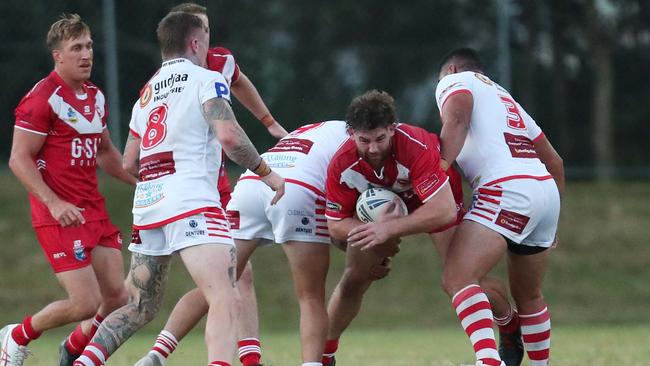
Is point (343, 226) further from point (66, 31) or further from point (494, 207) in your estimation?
point (66, 31)

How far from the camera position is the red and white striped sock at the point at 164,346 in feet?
24.4

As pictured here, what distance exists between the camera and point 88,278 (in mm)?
8031

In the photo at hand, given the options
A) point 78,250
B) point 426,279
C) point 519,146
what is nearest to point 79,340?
point 78,250

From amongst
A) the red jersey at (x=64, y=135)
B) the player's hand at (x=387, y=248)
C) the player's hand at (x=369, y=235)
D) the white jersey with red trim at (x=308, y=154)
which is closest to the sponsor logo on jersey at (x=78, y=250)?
the red jersey at (x=64, y=135)

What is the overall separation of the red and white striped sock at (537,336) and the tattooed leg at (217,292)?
6.63ft

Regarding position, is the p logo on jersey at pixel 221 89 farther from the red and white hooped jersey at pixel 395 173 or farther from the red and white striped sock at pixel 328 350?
the red and white striped sock at pixel 328 350

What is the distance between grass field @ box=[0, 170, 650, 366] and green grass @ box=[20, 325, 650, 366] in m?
0.08

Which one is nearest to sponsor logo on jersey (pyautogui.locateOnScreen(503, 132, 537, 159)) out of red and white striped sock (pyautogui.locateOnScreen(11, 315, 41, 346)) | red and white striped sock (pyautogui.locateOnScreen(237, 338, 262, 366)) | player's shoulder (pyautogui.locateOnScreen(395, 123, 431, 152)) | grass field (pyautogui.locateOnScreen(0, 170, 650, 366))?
player's shoulder (pyautogui.locateOnScreen(395, 123, 431, 152))

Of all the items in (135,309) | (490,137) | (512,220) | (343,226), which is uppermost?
(490,137)

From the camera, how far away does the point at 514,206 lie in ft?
24.0

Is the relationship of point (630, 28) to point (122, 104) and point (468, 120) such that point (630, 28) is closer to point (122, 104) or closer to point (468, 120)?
point (122, 104)

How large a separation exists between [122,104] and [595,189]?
23.6 ft

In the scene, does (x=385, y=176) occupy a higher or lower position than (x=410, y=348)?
higher

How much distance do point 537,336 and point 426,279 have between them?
944 cm
